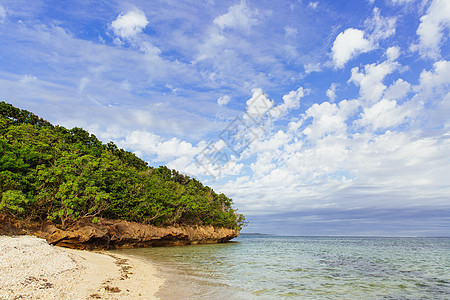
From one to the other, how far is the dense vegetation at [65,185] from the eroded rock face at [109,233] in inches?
38.2

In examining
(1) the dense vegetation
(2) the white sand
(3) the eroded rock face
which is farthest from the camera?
(3) the eroded rock face

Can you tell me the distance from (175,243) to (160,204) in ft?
32.5

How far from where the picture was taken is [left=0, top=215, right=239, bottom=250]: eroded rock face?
933 inches

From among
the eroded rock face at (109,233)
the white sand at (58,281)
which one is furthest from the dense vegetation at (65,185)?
A: the white sand at (58,281)

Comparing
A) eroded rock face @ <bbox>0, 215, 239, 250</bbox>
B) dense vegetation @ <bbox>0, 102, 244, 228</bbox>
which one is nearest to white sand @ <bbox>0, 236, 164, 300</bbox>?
dense vegetation @ <bbox>0, 102, 244, 228</bbox>

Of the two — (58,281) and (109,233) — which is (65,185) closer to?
(109,233)

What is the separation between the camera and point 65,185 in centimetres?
2458

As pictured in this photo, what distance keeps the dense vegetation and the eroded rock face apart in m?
0.97

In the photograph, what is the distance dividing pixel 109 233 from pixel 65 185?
10267mm

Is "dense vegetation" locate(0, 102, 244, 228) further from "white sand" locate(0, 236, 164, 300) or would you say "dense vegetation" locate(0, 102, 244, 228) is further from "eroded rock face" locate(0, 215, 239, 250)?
"white sand" locate(0, 236, 164, 300)

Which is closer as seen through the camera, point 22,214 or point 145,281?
point 145,281

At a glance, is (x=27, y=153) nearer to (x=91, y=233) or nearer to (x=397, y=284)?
(x=91, y=233)

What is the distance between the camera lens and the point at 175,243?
44.7 m

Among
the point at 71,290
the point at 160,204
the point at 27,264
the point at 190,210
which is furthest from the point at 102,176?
the point at 71,290
